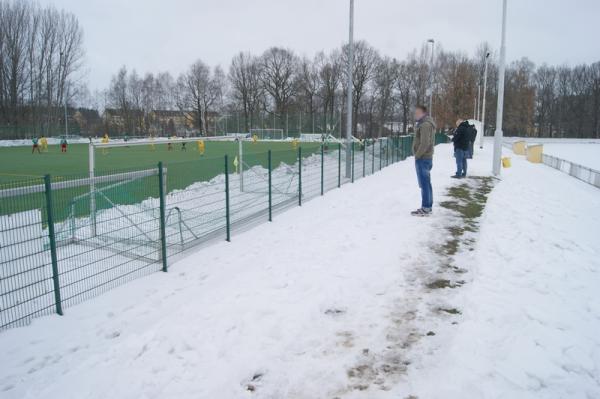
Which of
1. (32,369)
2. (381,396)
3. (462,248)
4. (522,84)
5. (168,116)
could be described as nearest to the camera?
(381,396)

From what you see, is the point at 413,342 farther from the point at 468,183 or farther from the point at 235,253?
the point at 468,183

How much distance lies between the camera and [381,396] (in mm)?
3246

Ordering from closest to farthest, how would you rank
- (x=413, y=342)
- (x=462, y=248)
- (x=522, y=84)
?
(x=413, y=342), (x=462, y=248), (x=522, y=84)

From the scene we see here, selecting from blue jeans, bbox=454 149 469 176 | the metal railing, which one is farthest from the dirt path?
the metal railing

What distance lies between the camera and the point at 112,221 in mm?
8797

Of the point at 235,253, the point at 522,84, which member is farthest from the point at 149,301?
the point at 522,84

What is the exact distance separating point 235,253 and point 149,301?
2072mm

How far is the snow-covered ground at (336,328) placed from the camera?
3443mm

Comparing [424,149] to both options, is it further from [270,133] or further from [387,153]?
[270,133]

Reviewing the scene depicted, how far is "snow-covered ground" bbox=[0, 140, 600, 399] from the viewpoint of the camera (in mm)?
3443

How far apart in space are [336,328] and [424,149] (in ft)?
18.4

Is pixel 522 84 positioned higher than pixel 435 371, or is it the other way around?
pixel 522 84

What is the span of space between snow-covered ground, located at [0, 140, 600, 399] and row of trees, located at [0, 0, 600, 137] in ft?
192

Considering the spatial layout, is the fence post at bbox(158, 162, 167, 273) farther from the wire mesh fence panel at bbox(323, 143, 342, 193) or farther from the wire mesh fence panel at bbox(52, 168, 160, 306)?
the wire mesh fence panel at bbox(323, 143, 342, 193)
